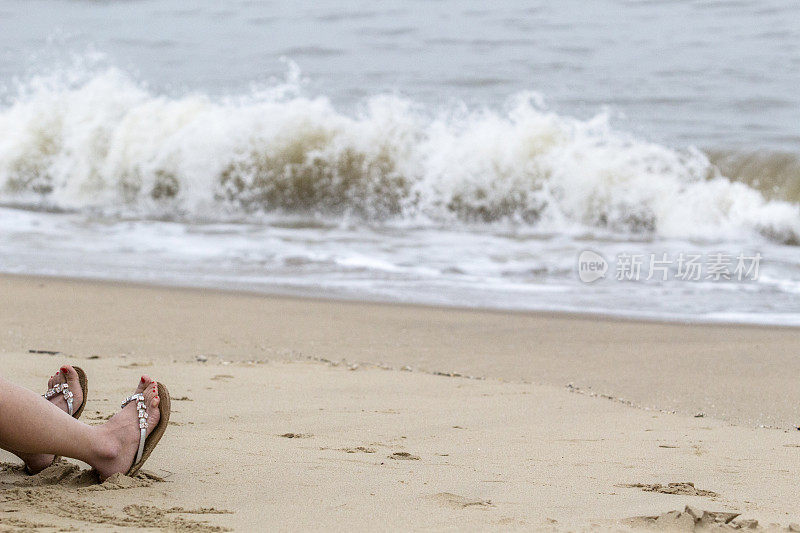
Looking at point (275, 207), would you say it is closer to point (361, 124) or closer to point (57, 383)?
point (361, 124)

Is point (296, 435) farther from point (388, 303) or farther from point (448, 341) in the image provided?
point (388, 303)

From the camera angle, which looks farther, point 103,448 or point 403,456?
point 403,456

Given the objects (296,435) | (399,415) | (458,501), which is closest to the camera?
(458,501)

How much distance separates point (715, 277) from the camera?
6328mm

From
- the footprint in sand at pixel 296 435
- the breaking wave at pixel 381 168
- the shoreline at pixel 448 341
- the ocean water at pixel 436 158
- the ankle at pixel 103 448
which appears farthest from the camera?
the breaking wave at pixel 381 168

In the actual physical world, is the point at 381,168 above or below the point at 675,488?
above

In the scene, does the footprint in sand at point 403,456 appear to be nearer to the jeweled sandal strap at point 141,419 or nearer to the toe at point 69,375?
the jeweled sandal strap at point 141,419

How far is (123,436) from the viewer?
233 centimetres

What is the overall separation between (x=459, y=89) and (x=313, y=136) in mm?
3276

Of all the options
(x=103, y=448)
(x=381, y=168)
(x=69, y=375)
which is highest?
(x=381, y=168)

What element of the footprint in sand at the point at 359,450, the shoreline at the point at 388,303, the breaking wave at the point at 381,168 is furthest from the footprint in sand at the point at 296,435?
the breaking wave at the point at 381,168

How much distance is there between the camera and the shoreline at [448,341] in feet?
12.4

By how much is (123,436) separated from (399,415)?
1077 mm

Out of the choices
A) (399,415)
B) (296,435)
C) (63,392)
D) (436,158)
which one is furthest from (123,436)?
(436,158)
